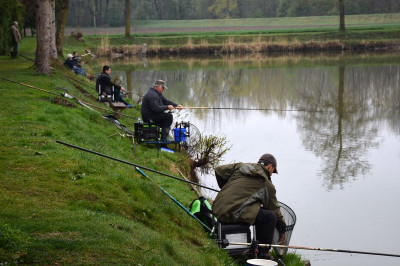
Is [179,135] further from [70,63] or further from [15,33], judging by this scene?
[15,33]

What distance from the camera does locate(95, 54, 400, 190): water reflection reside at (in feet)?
59.1

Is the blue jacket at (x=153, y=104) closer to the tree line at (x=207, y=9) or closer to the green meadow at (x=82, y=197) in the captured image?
the green meadow at (x=82, y=197)

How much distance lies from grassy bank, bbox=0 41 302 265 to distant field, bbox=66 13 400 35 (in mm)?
55756

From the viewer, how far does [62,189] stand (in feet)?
26.5

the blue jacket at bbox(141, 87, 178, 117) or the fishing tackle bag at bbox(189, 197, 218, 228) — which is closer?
the fishing tackle bag at bbox(189, 197, 218, 228)

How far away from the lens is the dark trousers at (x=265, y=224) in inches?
320

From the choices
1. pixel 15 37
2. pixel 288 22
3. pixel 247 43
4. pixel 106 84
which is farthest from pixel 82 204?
pixel 288 22

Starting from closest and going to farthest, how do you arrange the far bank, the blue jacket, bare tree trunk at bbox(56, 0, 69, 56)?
1. the blue jacket
2. bare tree trunk at bbox(56, 0, 69, 56)
3. the far bank

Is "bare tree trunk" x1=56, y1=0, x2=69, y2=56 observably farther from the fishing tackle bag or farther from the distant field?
the distant field

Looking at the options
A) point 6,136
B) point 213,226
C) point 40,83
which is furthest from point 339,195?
point 40,83

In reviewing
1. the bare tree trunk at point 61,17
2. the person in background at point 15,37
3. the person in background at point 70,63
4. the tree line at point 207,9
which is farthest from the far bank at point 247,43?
the person in background at point 70,63

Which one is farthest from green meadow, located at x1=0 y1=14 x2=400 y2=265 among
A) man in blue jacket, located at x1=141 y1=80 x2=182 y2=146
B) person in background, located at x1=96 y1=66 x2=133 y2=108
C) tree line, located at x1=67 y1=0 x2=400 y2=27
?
tree line, located at x1=67 y1=0 x2=400 y2=27

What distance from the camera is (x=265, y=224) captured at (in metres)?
8.13

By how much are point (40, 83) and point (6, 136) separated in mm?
7649
